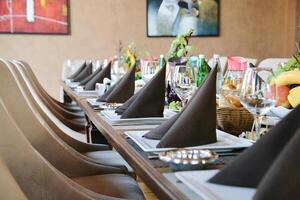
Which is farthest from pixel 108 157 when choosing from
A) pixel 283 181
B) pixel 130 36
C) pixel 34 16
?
pixel 130 36

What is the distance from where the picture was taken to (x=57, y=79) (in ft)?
23.2

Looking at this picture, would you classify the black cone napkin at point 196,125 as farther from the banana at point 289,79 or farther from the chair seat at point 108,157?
the chair seat at point 108,157

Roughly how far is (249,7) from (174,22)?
132 centimetres

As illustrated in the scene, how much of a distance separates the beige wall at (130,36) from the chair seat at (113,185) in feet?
17.7

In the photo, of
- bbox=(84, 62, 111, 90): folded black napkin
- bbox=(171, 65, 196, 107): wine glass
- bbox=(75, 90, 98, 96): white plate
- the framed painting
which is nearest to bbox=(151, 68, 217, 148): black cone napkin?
bbox=(171, 65, 196, 107): wine glass

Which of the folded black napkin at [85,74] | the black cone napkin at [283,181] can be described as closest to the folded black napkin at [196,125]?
the black cone napkin at [283,181]

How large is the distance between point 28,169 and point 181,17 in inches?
255

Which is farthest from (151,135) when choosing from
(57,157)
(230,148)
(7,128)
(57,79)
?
(57,79)

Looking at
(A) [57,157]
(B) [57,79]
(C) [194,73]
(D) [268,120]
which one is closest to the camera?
(D) [268,120]

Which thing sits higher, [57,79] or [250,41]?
[250,41]

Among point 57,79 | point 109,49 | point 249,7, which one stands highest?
point 249,7

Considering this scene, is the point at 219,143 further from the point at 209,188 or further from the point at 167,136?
the point at 209,188

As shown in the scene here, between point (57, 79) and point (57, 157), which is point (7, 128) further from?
point (57, 79)

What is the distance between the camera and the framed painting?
23.8 feet
